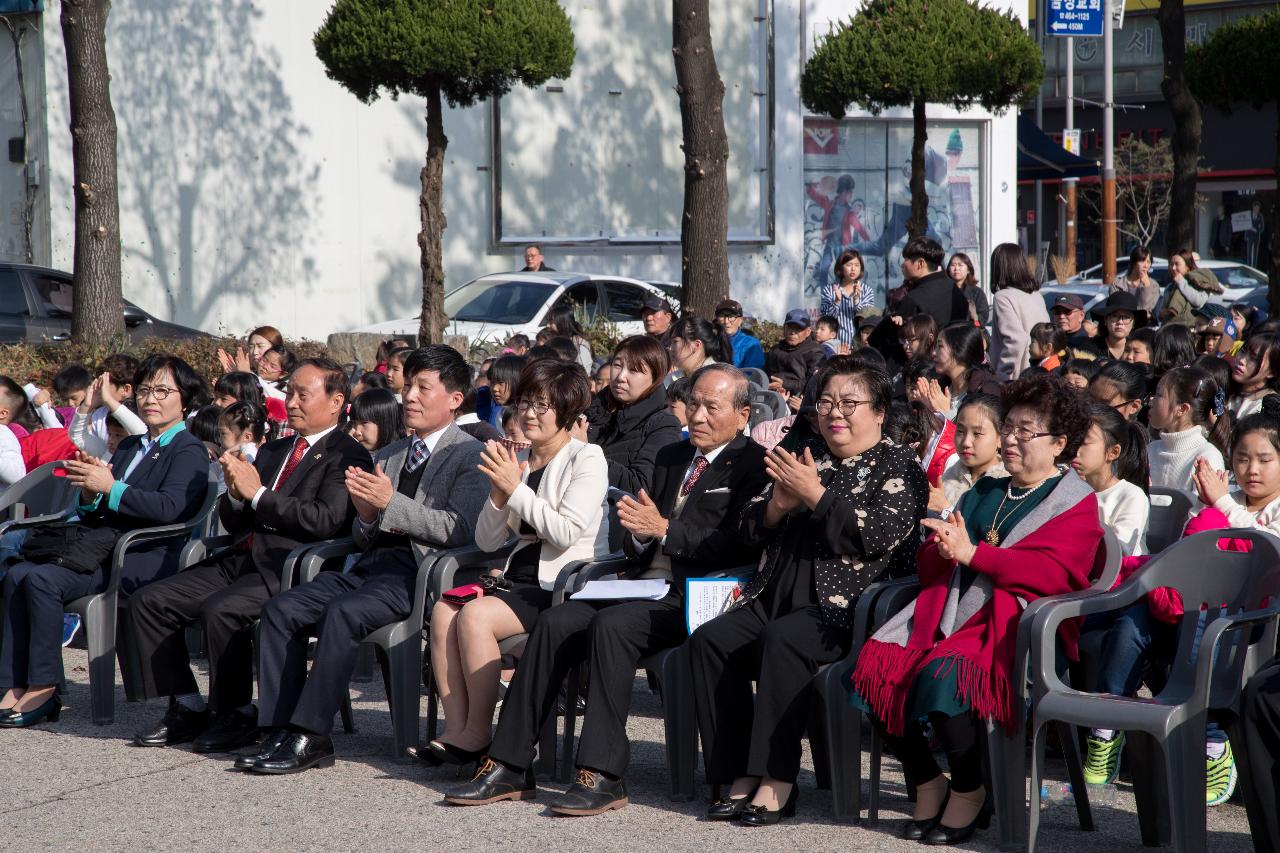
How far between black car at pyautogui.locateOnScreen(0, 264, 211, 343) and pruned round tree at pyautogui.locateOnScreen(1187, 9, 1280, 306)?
1064 centimetres

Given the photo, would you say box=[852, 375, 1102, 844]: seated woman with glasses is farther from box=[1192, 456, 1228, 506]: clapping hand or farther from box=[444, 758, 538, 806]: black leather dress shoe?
box=[444, 758, 538, 806]: black leather dress shoe

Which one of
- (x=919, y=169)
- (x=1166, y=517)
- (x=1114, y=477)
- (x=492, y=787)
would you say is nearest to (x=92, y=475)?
(x=492, y=787)

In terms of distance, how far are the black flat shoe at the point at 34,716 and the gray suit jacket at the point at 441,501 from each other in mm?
1524

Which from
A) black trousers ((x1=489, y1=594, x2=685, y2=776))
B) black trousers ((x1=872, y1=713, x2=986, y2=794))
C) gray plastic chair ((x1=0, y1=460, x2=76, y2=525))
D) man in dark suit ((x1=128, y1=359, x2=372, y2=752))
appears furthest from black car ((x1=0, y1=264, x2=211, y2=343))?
black trousers ((x1=872, y1=713, x2=986, y2=794))

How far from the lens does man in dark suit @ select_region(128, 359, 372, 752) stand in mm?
6305

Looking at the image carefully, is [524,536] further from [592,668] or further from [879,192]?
[879,192]

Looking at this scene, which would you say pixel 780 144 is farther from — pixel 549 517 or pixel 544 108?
pixel 549 517

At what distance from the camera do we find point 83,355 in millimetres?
13109

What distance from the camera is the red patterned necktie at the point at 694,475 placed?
235 inches

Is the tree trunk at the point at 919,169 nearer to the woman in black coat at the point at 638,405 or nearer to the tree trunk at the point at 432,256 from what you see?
the tree trunk at the point at 432,256

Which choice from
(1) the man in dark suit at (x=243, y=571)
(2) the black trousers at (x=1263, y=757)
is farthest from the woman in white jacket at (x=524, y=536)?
(2) the black trousers at (x=1263, y=757)

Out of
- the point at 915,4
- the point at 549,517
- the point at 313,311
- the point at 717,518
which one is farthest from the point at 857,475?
the point at 313,311

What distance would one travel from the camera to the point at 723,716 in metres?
5.32

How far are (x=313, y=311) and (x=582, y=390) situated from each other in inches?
616
